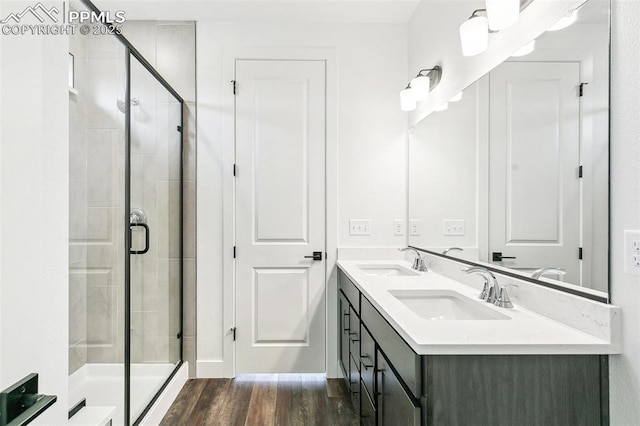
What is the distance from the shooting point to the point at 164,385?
7.59 ft

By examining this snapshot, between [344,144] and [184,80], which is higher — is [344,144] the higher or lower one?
the lower one

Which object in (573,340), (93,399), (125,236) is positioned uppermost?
(125,236)

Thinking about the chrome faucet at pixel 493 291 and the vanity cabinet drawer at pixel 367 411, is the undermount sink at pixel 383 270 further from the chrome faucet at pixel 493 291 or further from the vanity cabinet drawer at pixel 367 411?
the chrome faucet at pixel 493 291

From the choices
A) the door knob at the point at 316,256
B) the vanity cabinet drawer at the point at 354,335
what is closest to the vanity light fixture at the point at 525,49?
the vanity cabinet drawer at the point at 354,335

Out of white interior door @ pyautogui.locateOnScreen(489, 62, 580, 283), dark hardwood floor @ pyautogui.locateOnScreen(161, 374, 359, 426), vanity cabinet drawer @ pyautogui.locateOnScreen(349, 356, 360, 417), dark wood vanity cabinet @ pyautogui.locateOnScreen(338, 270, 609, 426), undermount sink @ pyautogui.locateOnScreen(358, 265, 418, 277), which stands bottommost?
dark hardwood floor @ pyautogui.locateOnScreen(161, 374, 359, 426)

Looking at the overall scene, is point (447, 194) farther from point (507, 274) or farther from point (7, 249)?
point (7, 249)

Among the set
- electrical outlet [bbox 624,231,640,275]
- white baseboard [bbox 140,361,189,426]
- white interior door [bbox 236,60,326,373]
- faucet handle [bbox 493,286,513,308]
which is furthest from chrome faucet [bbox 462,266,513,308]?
white baseboard [bbox 140,361,189,426]

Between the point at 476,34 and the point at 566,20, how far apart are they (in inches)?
17.9

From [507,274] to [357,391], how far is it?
102 centimetres

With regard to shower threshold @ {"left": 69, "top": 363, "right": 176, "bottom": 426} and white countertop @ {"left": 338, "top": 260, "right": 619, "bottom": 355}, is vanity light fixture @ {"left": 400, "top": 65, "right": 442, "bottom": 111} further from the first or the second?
shower threshold @ {"left": 69, "top": 363, "right": 176, "bottom": 426}

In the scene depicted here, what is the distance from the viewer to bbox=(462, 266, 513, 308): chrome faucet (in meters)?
1.40

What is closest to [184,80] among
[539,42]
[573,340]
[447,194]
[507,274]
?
[447,194]

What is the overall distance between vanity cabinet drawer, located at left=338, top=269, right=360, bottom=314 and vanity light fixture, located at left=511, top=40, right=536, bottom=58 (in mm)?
1287

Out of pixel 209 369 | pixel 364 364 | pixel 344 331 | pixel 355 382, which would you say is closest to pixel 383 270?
pixel 344 331
